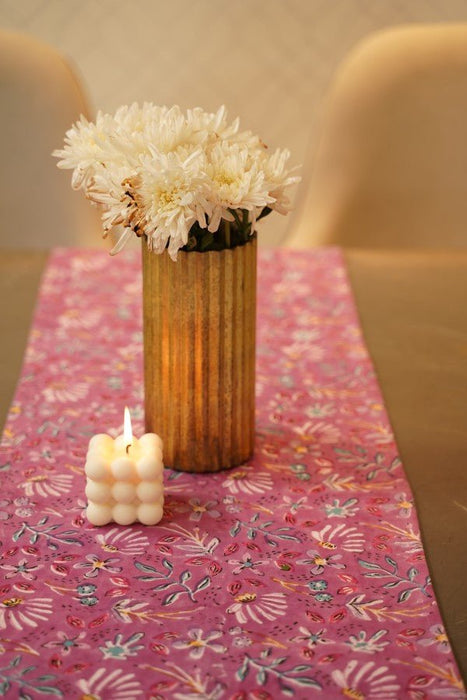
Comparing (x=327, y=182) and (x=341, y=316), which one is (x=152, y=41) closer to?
(x=327, y=182)

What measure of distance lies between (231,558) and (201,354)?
226 mm

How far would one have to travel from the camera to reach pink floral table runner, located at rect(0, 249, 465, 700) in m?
0.83

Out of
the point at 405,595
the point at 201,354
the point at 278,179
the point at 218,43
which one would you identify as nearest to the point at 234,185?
the point at 278,179

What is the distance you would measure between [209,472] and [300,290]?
0.58m

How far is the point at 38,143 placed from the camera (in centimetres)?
205

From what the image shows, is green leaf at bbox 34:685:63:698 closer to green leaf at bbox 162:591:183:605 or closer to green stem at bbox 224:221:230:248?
green leaf at bbox 162:591:183:605

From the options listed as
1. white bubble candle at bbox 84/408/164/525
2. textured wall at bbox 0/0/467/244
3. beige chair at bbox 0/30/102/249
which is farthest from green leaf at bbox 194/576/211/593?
textured wall at bbox 0/0/467/244

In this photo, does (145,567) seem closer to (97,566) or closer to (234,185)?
(97,566)

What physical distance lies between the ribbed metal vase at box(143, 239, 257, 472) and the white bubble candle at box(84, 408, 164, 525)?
0.29ft

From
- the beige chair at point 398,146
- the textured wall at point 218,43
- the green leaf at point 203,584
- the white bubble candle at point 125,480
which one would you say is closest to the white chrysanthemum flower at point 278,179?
the white bubble candle at point 125,480

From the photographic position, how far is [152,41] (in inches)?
106

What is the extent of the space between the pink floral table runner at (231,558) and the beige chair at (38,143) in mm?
650

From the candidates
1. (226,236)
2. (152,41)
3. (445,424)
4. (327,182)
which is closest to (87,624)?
(226,236)

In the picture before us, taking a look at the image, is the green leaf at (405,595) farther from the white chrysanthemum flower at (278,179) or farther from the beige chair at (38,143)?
the beige chair at (38,143)
